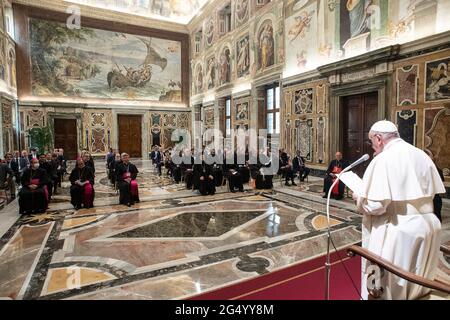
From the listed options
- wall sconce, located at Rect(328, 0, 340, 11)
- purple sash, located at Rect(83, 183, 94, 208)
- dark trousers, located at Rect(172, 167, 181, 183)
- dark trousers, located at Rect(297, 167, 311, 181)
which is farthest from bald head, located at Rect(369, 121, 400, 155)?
wall sconce, located at Rect(328, 0, 340, 11)

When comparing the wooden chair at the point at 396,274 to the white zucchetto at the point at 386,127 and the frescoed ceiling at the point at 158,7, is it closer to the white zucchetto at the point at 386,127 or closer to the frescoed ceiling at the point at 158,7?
the white zucchetto at the point at 386,127

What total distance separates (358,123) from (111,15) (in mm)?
17572

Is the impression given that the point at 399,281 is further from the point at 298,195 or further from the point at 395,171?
the point at 298,195

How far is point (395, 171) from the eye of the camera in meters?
2.14

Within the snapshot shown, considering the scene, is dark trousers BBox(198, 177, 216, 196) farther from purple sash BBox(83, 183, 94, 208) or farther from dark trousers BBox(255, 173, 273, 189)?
purple sash BBox(83, 183, 94, 208)

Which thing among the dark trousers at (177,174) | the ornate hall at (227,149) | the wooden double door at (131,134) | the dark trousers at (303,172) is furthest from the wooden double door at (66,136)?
the dark trousers at (303,172)

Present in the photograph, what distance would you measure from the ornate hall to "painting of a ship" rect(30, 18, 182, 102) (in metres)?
0.09

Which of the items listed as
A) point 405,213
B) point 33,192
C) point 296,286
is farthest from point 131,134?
point 405,213

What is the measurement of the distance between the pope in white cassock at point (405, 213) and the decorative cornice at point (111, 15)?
69.7 ft

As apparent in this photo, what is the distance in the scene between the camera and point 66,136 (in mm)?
18641

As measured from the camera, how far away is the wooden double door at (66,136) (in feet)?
60.4

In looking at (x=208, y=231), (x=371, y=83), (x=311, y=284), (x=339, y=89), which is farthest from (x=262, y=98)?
(x=311, y=284)

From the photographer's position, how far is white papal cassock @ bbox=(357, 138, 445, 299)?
2086 mm

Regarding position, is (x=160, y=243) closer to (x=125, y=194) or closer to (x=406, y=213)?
(x=125, y=194)
